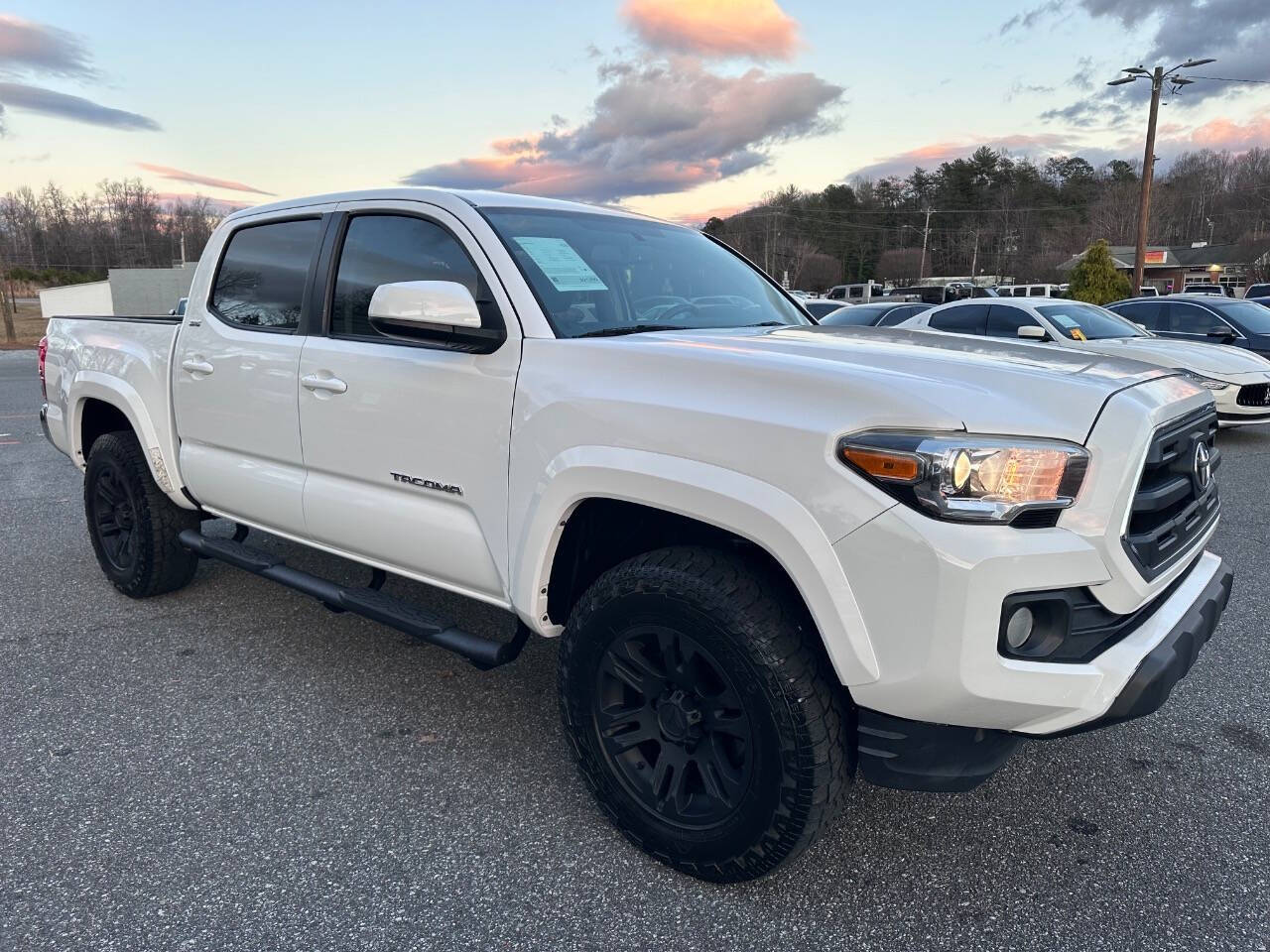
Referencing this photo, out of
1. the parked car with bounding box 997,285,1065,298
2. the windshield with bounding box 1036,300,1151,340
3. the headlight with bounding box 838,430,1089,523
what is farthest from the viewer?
the parked car with bounding box 997,285,1065,298

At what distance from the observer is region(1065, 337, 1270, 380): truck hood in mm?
8766

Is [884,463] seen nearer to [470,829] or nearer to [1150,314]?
[470,829]

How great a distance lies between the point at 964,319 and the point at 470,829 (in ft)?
31.2

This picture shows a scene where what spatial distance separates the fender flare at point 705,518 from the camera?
196cm

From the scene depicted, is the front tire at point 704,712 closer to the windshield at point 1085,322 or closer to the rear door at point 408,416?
the rear door at point 408,416

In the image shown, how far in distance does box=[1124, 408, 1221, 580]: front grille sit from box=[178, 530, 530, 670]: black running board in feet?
5.83

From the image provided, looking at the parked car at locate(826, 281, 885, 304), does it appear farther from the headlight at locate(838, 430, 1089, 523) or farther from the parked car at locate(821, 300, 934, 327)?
the headlight at locate(838, 430, 1089, 523)

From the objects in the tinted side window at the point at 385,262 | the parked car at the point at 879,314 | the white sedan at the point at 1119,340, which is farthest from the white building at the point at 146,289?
the tinted side window at the point at 385,262

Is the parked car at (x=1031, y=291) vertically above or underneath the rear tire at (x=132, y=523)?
above

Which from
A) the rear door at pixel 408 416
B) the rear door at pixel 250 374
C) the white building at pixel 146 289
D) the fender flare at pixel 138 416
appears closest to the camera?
the rear door at pixel 408 416

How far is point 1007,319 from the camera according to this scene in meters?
9.98

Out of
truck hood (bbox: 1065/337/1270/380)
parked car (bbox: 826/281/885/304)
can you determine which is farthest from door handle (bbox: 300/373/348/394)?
parked car (bbox: 826/281/885/304)

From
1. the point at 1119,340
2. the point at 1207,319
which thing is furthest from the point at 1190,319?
the point at 1119,340

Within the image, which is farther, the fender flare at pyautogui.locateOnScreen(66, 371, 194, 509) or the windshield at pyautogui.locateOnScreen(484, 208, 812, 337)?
the fender flare at pyautogui.locateOnScreen(66, 371, 194, 509)
